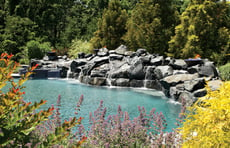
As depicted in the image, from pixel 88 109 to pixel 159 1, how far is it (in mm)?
12489

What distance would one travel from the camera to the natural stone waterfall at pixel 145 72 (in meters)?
9.62

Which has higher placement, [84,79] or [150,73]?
[150,73]

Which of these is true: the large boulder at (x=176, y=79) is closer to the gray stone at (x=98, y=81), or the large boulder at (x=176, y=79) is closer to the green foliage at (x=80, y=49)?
the gray stone at (x=98, y=81)

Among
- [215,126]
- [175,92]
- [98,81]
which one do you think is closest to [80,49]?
[98,81]

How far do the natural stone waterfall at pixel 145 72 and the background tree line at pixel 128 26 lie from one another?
2.31 m

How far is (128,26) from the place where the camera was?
19.7 m

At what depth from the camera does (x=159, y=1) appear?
56.5ft

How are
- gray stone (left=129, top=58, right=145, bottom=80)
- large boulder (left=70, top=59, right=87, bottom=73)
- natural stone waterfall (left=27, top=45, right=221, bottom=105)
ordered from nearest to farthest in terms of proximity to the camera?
1. natural stone waterfall (left=27, top=45, right=221, bottom=105)
2. gray stone (left=129, top=58, right=145, bottom=80)
3. large boulder (left=70, top=59, right=87, bottom=73)

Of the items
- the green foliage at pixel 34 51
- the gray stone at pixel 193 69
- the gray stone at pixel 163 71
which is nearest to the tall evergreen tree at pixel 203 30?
the gray stone at pixel 193 69

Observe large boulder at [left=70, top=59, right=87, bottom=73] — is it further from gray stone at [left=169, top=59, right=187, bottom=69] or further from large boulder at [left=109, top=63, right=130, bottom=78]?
gray stone at [left=169, top=59, right=187, bottom=69]

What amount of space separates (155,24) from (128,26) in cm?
366

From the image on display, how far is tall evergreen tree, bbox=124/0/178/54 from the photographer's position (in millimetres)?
16766

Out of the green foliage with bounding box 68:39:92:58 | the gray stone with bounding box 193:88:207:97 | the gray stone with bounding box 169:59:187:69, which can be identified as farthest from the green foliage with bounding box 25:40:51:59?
the gray stone with bounding box 193:88:207:97

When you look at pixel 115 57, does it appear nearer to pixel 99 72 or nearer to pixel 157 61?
pixel 99 72
